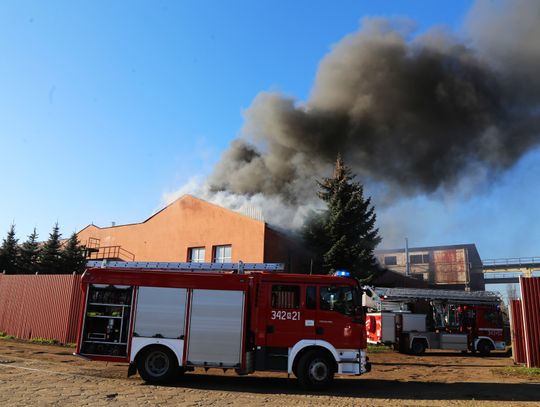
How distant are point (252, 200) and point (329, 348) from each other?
22.9 metres

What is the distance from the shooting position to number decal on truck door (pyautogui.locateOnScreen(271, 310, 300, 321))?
355 inches

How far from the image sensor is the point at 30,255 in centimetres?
3297

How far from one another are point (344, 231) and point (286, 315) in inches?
743

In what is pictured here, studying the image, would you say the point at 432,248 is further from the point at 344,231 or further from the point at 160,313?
the point at 160,313

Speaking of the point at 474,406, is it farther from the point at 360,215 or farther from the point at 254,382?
the point at 360,215

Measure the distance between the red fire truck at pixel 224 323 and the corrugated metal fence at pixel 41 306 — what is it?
8218mm

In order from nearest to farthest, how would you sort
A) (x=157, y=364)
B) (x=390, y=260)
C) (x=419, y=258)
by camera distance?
(x=157, y=364), (x=419, y=258), (x=390, y=260)

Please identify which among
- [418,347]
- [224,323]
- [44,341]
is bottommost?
[44,341]

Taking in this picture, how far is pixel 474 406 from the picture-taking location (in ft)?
24.6

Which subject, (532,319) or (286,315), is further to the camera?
(532,319)

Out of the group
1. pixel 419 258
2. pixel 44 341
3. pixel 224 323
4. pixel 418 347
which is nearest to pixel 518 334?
pixel 418 347

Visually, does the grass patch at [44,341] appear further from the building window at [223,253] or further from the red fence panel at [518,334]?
the red fence panel at [518,334]

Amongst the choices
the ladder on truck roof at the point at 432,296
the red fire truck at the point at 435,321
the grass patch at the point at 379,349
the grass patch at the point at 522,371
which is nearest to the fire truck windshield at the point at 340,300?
the grass patch at the point at 522,371

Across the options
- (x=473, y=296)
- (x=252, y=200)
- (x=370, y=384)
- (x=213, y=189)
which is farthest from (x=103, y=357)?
(x=213, y=189)
